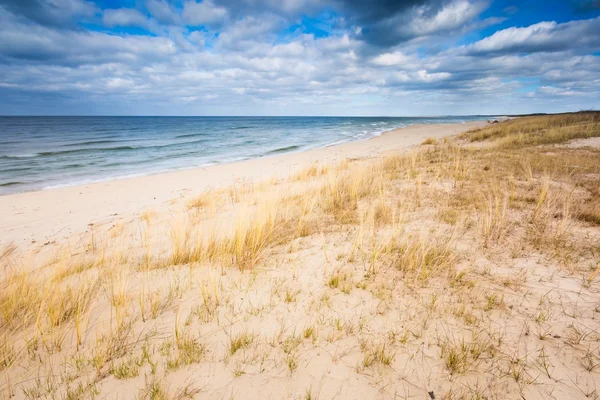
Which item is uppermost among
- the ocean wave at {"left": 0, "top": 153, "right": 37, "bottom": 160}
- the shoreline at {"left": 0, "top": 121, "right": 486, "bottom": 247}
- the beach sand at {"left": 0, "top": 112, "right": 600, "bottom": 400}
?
the ocean wave at {"left": 0, "top": 153, "right": 37, "bottom": 160}

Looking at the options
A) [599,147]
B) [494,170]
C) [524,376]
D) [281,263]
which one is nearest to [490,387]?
[524,376]

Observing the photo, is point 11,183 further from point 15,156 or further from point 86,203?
point 15,156

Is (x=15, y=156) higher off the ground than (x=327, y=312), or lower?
higher

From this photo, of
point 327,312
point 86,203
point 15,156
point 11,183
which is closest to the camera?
point 327,312

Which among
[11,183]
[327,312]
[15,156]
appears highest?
[15,156]

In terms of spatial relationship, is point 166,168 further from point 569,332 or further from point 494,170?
point 569,332

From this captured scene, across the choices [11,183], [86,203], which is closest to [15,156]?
[11,183]

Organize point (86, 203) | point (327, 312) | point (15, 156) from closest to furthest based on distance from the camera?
point (327, 312) < point (86, 203) < point (15, 156)

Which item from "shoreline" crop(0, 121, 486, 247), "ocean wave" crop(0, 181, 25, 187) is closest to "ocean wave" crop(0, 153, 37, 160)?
"ocean wave" crop(0, 181, 25, 187)

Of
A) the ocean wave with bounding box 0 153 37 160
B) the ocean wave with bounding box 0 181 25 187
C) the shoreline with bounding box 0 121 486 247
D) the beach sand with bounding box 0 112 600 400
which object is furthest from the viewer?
the ocean wave with bounding box 0 153 37 160

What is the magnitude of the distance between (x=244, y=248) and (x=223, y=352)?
1.68 meters

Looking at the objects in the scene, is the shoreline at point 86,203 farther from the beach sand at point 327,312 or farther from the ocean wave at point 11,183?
the ocean wave at point 11,183

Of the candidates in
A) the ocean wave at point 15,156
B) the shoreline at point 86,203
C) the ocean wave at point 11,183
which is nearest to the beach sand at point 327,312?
the shoreline at point 86,203

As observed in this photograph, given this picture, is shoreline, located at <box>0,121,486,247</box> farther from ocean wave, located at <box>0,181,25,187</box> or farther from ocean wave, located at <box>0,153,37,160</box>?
ocean wave, located at <box>0,153,37,160</box>
